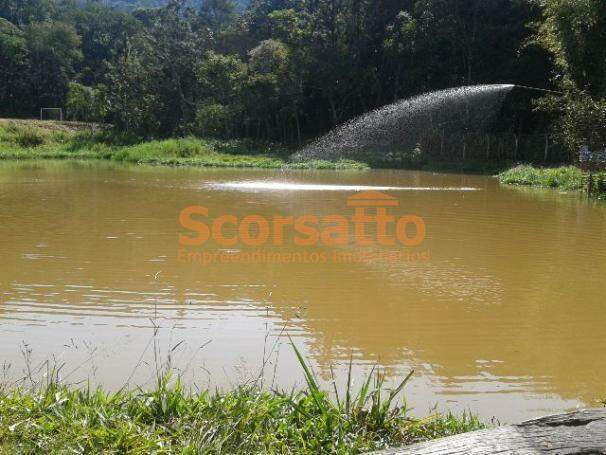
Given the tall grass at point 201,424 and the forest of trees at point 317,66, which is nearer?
the tall grass at point 201,424

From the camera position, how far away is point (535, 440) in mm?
2115

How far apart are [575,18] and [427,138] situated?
10.9 meters

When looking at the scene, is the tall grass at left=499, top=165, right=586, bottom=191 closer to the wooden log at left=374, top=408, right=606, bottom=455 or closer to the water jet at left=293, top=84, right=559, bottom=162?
the water jet at left=293, top=84, right=559, bottom=162

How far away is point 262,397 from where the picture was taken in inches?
126

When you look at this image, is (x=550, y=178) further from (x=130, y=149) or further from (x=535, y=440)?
(x=130, y=149)

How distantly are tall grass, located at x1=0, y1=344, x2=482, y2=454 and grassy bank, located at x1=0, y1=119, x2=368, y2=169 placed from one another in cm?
2349

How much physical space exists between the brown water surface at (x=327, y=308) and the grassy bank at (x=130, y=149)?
58.1 ft

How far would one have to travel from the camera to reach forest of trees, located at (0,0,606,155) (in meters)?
19.5

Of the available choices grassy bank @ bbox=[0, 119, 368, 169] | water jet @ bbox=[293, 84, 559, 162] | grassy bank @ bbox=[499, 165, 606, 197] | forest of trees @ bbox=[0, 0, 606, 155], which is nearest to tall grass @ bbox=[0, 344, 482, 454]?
grassy bank @ bbox=[499, 165, 606, 197]

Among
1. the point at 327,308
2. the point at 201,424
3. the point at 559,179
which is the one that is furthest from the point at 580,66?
the point at 201,424

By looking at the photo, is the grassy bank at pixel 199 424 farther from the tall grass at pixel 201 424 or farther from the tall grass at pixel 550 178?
the tall grass at pixel 550 178

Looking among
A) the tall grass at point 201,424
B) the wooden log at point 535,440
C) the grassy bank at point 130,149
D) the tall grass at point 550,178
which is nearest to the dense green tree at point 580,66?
the tall grass at point 550,178

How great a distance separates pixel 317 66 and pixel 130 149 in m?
10.8

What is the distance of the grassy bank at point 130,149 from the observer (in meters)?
28.8
